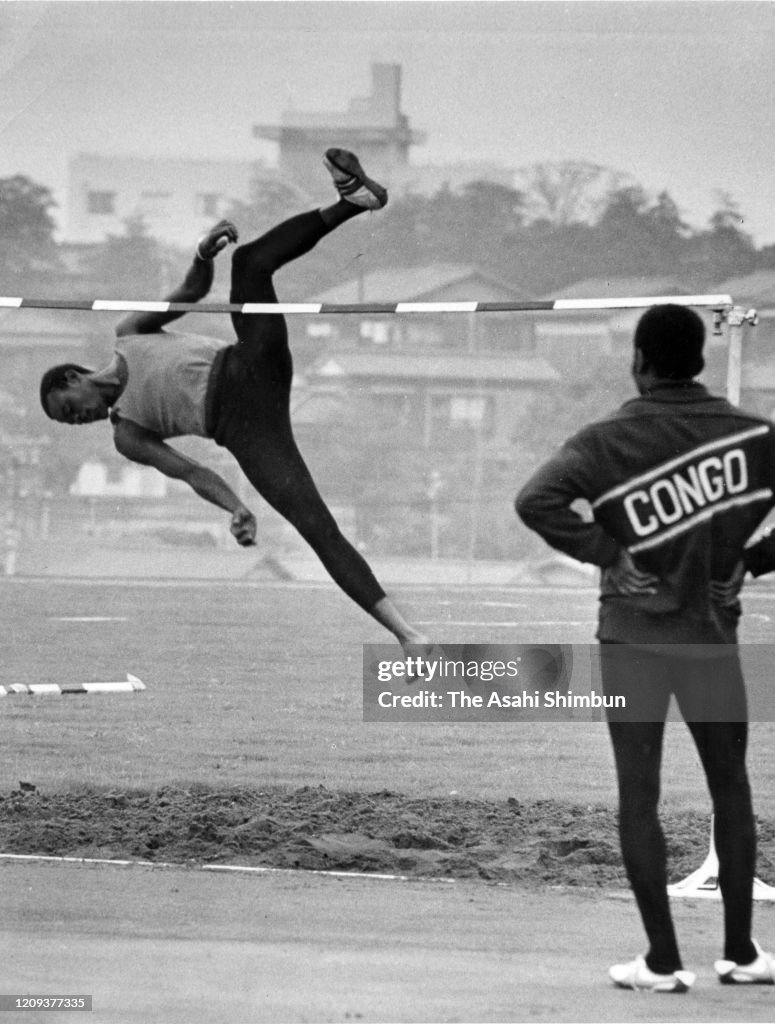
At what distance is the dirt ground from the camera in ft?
23.5

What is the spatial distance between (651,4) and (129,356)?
2558 mm

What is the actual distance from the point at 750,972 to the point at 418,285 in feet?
11.2

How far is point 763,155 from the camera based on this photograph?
7516mm

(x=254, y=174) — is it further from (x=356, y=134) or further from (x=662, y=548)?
(x=662, y=548)

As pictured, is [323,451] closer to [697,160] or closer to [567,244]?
[567,244]

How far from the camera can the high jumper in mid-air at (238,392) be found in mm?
7160

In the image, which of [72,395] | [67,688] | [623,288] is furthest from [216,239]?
[67,688]

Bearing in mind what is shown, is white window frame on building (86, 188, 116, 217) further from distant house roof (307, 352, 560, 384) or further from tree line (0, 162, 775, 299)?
distant house roof (307, 352, 560, 384)

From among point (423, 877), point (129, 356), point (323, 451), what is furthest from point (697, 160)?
point (423, 877)

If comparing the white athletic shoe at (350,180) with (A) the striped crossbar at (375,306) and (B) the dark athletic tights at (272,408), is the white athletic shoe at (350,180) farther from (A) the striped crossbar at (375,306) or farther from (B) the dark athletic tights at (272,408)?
(A) the striped crossbar at (375,306)

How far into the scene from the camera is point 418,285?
24.7 feet

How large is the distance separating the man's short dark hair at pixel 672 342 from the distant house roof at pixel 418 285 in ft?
8.61

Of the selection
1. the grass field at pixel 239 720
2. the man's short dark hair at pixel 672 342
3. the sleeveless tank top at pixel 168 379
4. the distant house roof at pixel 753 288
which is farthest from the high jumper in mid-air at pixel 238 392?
the man's short dark hair at pixel 672 342

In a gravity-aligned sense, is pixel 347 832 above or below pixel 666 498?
below
